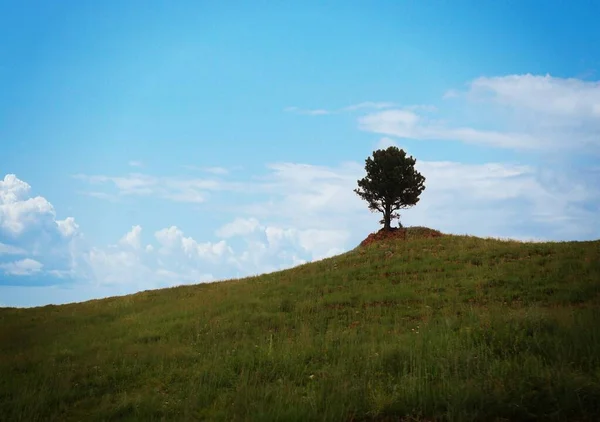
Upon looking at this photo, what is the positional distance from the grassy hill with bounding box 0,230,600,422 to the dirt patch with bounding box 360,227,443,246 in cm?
1289

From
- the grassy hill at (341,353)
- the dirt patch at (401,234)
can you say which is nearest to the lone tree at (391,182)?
the dirt patch at (401,234)

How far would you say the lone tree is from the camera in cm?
4047

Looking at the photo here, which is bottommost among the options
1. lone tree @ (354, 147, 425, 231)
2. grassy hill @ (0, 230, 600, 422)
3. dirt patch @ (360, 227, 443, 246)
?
grassy hill @ (0, 230, 600, 422)

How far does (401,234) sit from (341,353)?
29.6 m

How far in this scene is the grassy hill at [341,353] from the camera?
23.8 feet

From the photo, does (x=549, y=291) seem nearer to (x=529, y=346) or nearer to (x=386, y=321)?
(x=386, y=321)

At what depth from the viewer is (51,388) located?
10469mm

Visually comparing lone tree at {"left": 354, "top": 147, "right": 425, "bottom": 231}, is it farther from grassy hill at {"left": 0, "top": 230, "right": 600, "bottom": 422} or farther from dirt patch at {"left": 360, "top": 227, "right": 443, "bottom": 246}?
grassy hill at {"left": 0, "top": 230, "right": 600, "bottom": 422}

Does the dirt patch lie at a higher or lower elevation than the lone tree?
lower

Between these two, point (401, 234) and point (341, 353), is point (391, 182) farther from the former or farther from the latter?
point (341, 353)

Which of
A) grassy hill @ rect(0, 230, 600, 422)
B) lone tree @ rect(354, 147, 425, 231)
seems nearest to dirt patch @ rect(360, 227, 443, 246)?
lone tree @ rect(354, 147, 425, 231)

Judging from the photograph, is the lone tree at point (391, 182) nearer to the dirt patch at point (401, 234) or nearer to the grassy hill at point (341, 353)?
the dirt patch at point (401, 234)

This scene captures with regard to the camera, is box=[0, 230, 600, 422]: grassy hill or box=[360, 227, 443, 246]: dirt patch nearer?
box=[0, 230, 600, 422]: grassy hill

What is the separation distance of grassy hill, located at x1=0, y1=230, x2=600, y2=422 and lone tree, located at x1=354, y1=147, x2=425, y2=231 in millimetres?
16478
